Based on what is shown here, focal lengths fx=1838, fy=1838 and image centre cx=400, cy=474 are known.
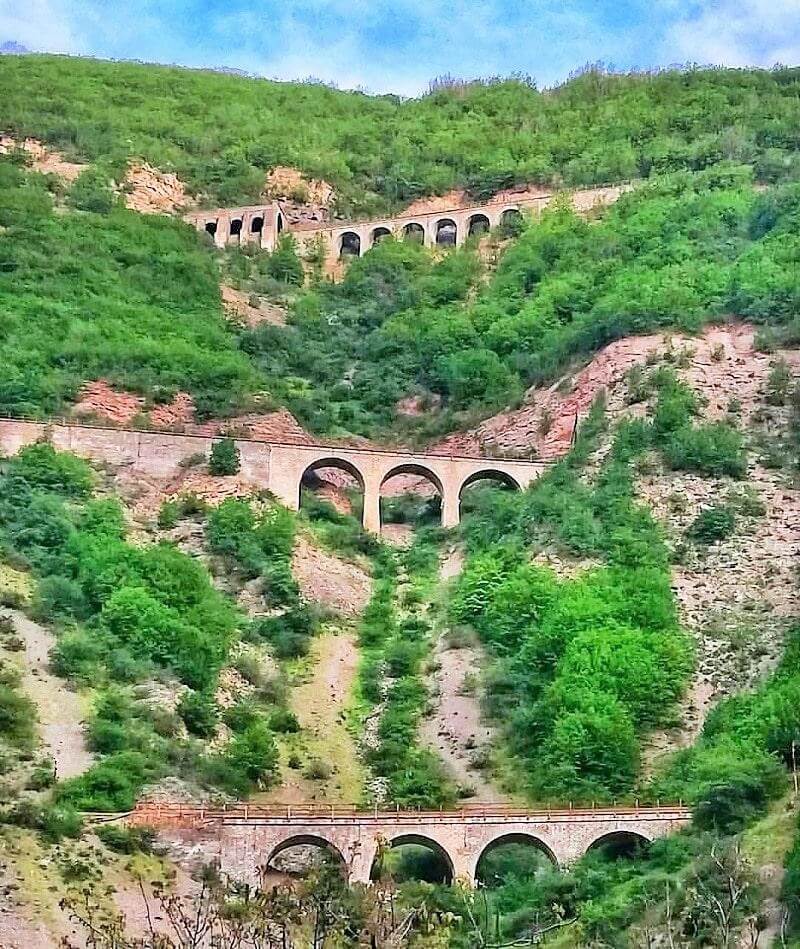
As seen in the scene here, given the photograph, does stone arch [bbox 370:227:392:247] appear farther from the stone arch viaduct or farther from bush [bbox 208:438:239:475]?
bush [bbox 208:438:239:475]

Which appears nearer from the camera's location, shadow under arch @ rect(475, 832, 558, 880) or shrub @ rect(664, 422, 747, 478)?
shadow under arch @ rect(475, 832, 558, 880)

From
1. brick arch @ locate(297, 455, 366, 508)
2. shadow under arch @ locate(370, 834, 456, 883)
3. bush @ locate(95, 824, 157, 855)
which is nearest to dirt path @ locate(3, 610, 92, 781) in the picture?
bush @ locate(95, 824, 157, 855)

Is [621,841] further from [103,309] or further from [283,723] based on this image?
[103,309]

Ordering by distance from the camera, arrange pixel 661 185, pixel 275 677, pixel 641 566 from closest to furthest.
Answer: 1. pixel 275 677
2. pixel 641 566
3. pixel 661 185

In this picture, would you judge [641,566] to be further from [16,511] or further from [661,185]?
[661,185]

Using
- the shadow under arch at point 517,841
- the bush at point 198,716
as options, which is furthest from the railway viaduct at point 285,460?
the shadow under arch at point 517,841

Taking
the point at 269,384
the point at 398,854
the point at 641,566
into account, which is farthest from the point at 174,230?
the point at 398,854
